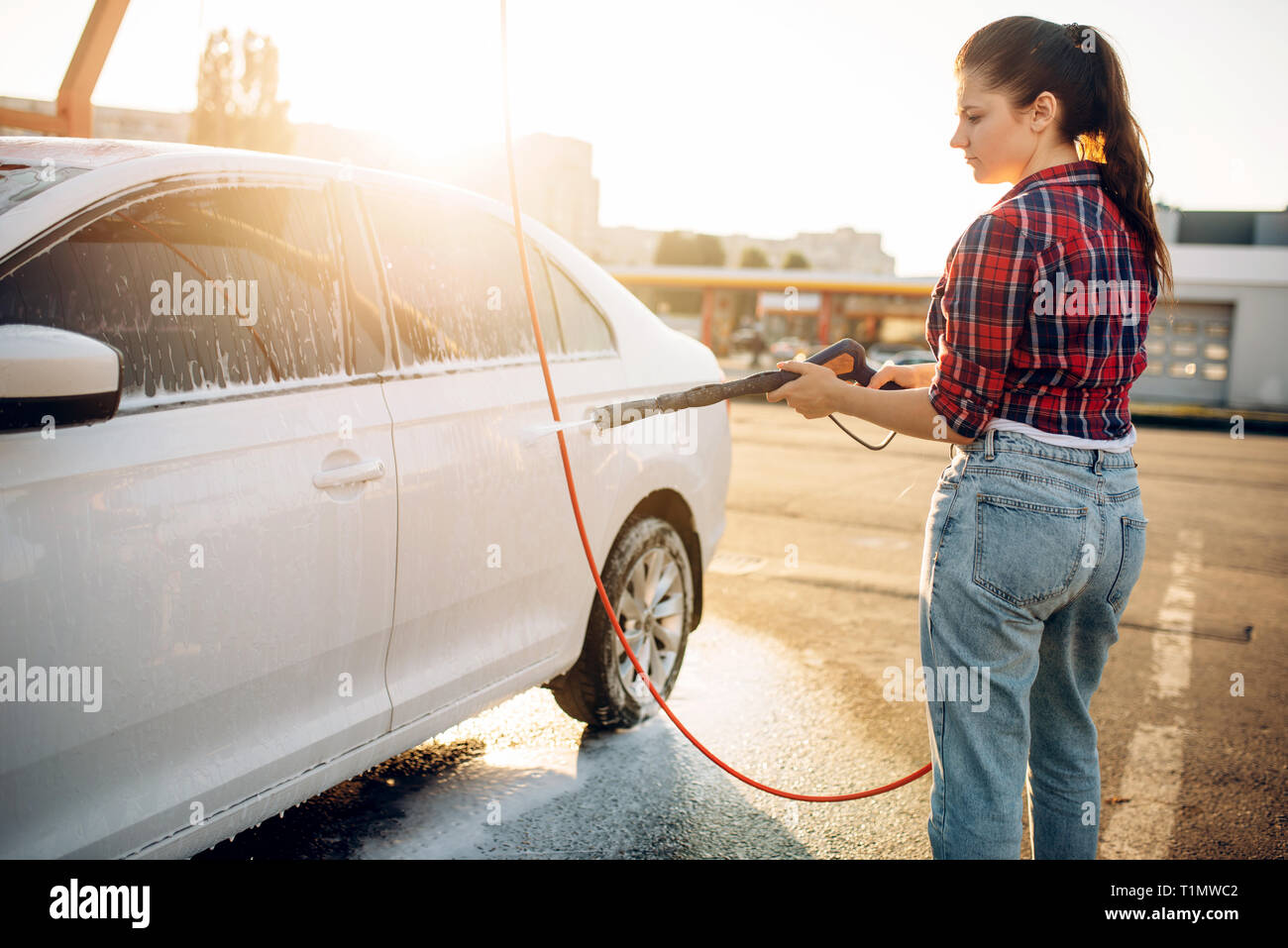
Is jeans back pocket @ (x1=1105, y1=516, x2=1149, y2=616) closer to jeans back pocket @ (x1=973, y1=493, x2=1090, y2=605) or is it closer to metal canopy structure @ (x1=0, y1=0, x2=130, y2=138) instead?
jeans back pocket @ (x1=973, y1=493, x2=1090, y2=605)

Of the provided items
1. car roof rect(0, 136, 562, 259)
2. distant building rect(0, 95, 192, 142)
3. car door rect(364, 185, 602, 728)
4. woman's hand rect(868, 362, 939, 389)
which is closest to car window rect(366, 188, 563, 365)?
car door rect(364, 185, 602, 728)

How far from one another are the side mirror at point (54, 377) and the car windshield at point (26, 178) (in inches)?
14.7

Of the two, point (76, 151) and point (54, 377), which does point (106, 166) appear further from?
point (54, 377)

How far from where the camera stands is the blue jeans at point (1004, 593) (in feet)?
6.90

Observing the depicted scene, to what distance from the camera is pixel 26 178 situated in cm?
229

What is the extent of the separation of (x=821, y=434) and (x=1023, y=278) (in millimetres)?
13775

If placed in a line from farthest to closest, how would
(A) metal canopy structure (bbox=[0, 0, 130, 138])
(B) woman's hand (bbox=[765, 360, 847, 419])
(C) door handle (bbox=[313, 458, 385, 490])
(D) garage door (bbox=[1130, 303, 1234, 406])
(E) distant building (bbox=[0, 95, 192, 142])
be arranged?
(E) distant building (bbox=[0, 95, 192, 142]), (D) garage door (bbox=[1130, 303, 1234, 406]), (A) metal canopy structure (bbox=[0, 0, 130, 138]), (C) door handle (bbox=[313, 458, 385, 490]), (B) woman's hand (bbox=[765, 360, 847, 419])

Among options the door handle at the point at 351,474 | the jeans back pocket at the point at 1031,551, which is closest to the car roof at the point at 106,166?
the door handle at the point at 351,474

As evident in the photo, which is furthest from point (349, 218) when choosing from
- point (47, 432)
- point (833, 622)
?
point (833, 622)

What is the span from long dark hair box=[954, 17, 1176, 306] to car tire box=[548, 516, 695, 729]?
203 cm

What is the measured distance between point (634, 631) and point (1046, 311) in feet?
7.21

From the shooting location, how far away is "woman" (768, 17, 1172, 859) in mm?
2076

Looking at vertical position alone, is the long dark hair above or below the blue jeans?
above

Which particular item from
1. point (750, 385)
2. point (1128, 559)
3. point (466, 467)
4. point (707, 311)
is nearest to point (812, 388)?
point (750, 385)
